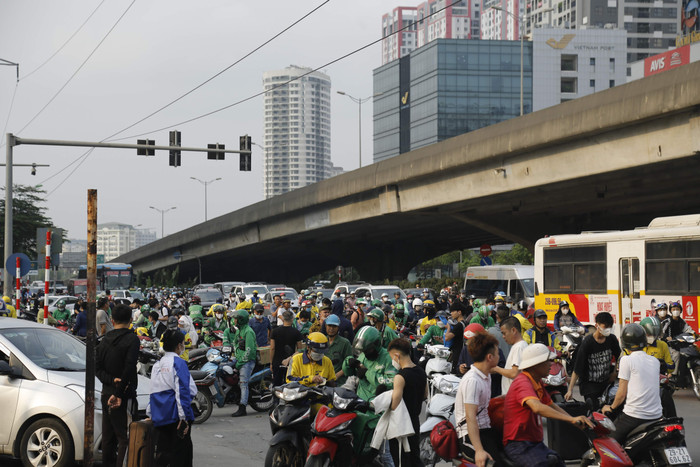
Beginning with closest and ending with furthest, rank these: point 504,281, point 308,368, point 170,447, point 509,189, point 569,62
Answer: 1. point 170,447
2. point 308,368
3. point 509,189
4. point 504,281
5. point 569,62

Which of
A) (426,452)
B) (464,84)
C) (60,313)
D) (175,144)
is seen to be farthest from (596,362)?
(464,84)

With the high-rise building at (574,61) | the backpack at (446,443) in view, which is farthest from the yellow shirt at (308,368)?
the high-rise building at (574,61)

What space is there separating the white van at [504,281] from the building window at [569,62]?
91.0 meters

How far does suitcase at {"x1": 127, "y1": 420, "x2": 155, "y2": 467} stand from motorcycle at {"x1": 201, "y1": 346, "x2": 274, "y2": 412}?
640 cm

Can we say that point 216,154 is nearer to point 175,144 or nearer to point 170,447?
point 175,144

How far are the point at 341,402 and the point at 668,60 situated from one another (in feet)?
324

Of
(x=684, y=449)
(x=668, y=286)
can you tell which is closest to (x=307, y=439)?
(x=684, y=449)

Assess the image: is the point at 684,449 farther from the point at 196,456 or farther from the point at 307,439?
the point at 196,456

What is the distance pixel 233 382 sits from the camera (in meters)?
14.5

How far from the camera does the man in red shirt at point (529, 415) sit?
578 cm

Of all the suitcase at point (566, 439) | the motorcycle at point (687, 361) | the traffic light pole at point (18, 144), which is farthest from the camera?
the traffic light pole at point (18, 144)

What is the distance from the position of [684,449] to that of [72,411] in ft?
19.2

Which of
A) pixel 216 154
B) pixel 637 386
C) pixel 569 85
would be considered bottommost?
pixel 637 386

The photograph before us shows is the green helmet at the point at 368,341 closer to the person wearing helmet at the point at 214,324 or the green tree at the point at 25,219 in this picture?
the person wearing helmet at the point at 214,324
